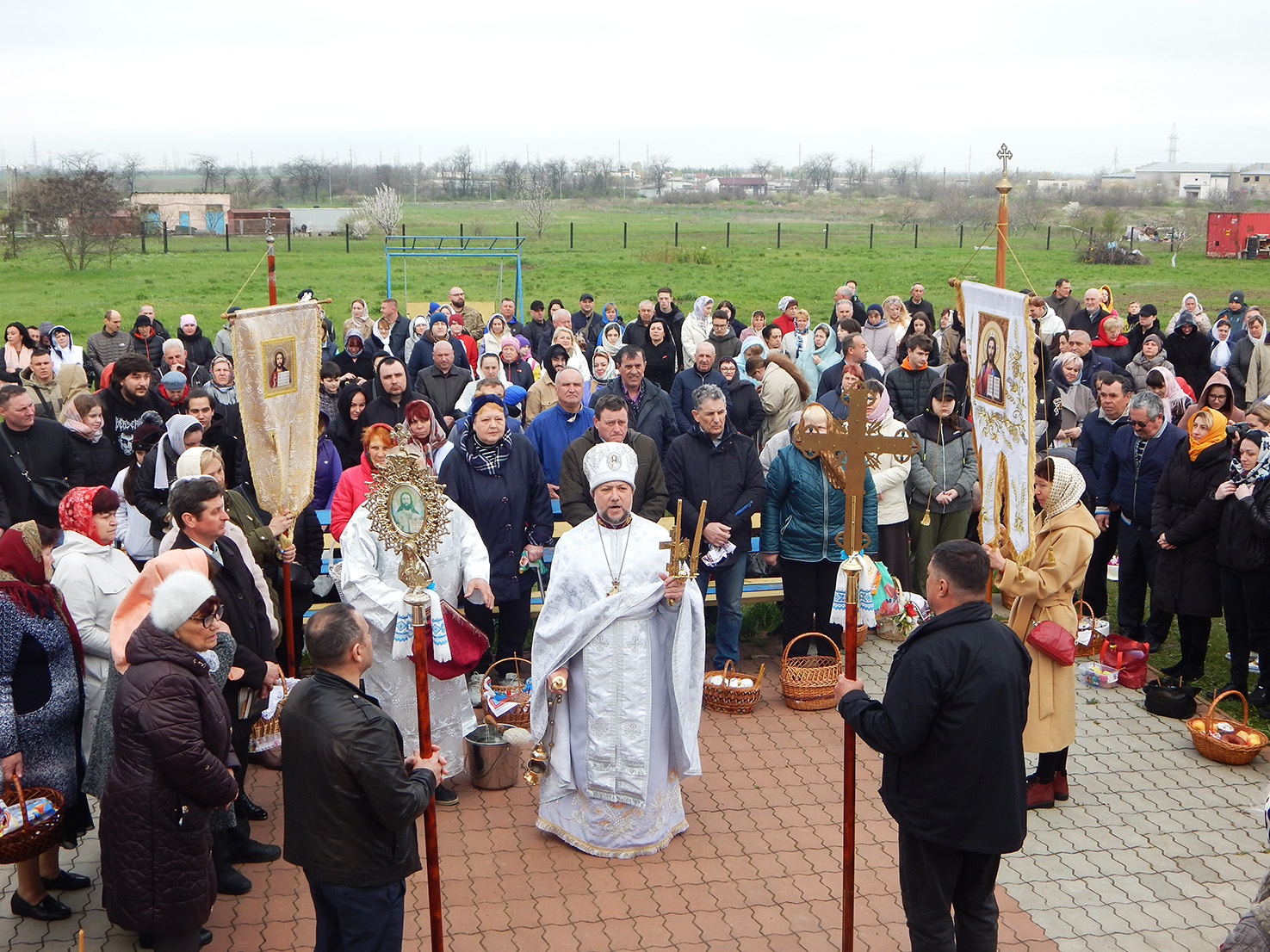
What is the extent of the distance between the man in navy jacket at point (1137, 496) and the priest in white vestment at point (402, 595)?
4924 millimetres

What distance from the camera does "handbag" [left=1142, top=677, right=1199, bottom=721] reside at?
7957mm

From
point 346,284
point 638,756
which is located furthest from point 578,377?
point 346,284

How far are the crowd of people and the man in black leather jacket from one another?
0.03m

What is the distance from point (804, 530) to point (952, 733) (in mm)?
3709

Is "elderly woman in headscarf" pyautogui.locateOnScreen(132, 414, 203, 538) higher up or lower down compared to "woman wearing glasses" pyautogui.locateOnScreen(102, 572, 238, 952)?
higher up

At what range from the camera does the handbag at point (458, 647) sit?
6367 millimetres

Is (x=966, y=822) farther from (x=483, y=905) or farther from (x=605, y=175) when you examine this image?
(x=605, y=175)

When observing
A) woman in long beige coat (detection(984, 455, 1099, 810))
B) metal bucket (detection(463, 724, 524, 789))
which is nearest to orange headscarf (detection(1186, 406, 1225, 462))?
woman in long beige coat (detection(984, 455, 1099, 810))

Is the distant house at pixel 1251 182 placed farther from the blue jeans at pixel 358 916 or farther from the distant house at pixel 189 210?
the blue jeans at pixel 358 916

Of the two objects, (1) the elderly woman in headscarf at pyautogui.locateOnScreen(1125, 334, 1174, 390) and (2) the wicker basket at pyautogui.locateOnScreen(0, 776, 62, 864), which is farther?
(1) the elderly woman in headscarf at pyautogui.locateOnScreen(1125, 334, 1174, 390)

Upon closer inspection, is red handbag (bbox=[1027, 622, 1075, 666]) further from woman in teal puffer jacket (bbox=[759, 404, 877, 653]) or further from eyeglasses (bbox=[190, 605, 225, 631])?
eyeglasses (bbox=[190, 605, 225, 631])

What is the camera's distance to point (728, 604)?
8312 mm

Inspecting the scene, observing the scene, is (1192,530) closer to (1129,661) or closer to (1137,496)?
(1137,496)

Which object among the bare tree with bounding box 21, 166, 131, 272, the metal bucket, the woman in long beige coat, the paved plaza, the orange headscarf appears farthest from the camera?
the bare tree with bounding box 21, 166, 131, 272
